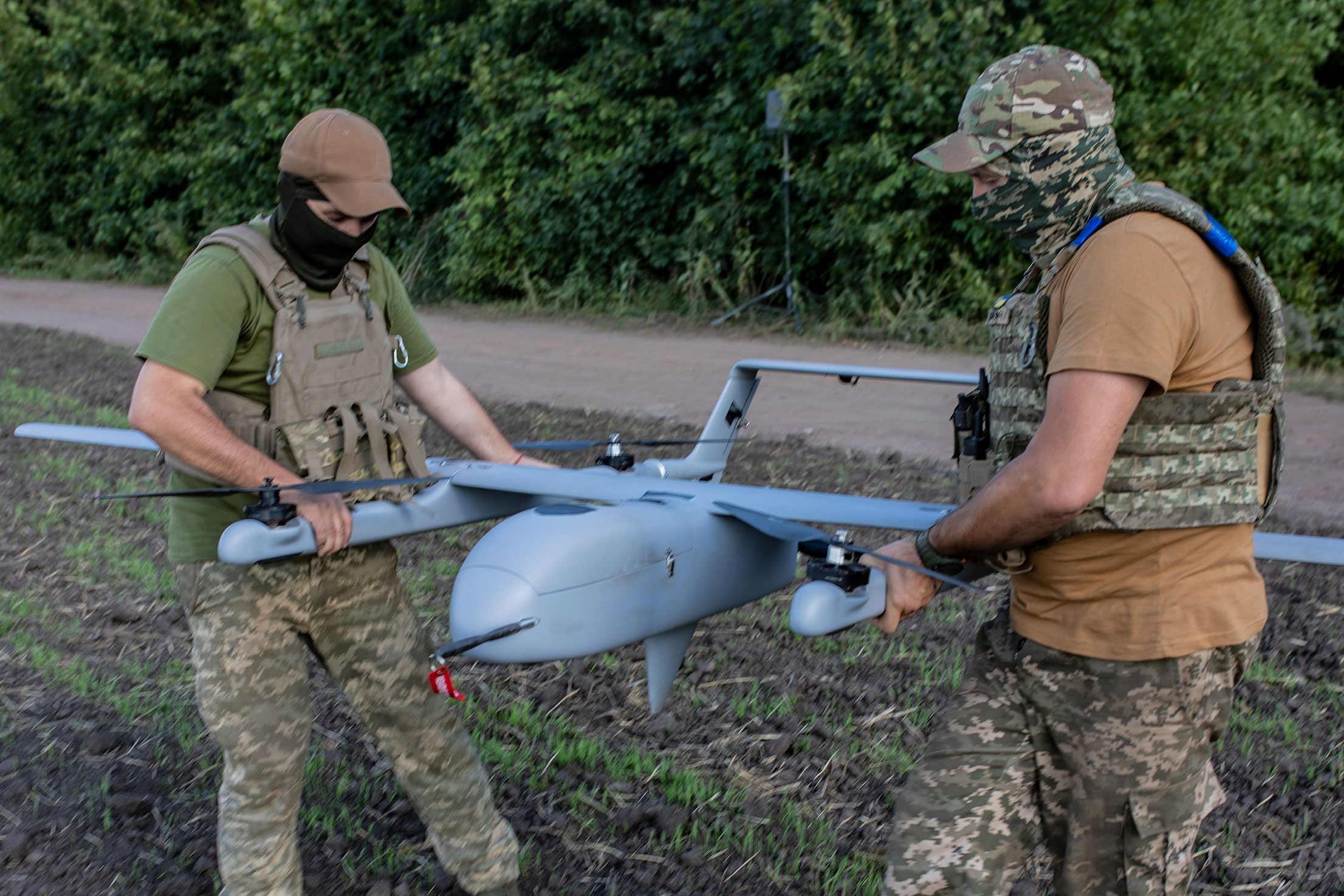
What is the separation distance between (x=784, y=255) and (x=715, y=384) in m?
4.66

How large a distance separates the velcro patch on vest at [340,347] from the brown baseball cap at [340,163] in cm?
36

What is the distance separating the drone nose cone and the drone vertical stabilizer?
2.11 feet

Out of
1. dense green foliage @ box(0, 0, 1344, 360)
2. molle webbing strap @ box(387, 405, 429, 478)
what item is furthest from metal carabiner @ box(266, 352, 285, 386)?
dense green foliage @ box(0, 0, 1344, 360)

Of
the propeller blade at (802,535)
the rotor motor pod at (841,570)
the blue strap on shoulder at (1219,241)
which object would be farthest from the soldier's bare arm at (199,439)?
the blue strap on shoulder at (1219,241)

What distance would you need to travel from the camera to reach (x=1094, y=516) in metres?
2.54

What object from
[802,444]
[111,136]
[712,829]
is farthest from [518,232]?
[712,829]

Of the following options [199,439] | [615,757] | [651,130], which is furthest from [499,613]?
[651,130]

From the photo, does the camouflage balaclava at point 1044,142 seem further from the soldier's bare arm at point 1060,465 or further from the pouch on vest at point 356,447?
the pouch on vest at point 356,447

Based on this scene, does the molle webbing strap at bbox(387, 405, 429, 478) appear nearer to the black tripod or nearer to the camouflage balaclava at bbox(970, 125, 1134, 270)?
the camouflage balaclava at bbox(970, 125, 1134, 270)

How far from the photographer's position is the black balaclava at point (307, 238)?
323 cm

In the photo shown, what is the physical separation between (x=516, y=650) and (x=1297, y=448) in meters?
8.33

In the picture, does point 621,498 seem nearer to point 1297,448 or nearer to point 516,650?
point 516,650

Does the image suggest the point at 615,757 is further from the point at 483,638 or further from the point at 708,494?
the point at 483,638

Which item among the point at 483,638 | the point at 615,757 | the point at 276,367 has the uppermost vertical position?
the point at 276,367
